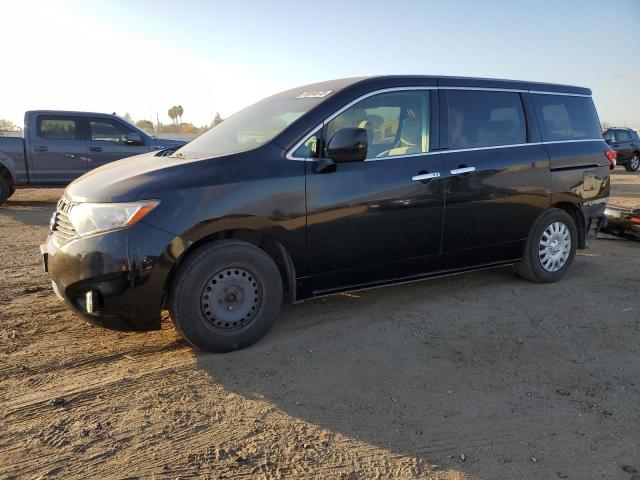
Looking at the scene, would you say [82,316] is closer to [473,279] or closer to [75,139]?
[473,279]

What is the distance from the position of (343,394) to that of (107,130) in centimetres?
976

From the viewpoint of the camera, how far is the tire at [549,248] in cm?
535

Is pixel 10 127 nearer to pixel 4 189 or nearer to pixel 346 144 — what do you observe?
pixel 4 189

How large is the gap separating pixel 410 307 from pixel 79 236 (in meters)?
2.80

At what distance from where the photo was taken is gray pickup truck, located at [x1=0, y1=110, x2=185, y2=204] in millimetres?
10477

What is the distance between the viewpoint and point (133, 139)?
11.2 m

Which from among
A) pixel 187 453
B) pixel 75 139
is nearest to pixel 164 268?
pixel 187 453

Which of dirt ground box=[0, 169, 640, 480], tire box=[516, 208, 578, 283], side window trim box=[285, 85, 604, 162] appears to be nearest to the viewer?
dirt ground box=[0, 169, 640, 480]

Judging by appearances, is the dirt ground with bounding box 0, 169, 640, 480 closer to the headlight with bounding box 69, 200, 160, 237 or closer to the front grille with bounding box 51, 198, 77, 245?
the front grille with bounding box 51, 198, 77, 245

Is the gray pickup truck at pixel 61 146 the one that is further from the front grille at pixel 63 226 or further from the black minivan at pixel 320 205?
the black minivan at pixel 320 205

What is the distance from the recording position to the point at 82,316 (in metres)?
3.46

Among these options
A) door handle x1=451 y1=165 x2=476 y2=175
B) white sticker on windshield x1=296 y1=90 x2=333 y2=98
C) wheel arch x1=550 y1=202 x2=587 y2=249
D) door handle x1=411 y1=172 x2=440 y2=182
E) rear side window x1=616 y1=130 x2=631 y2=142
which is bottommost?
wheel arch x1=550 y1=202 x2=587 y2=249

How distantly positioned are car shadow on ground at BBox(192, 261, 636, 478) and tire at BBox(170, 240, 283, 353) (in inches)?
6.0

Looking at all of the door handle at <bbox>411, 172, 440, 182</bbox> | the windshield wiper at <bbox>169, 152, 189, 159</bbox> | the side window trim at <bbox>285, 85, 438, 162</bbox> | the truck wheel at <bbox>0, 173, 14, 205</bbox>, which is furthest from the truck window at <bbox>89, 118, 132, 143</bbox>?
the door handle at <bbox>411, 172, 440, 182</bbox>
